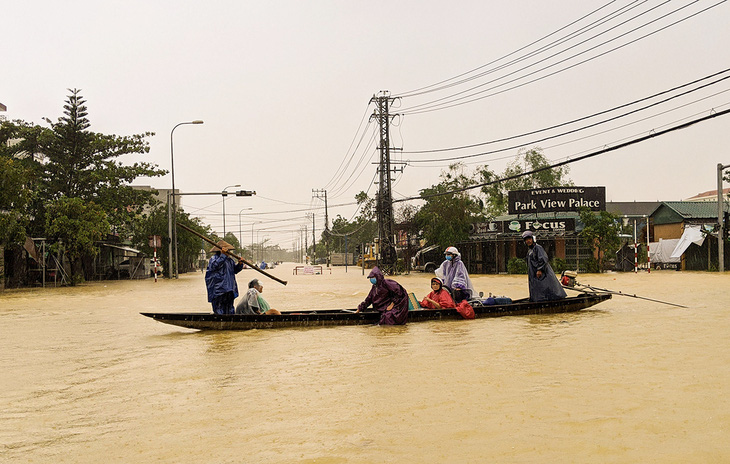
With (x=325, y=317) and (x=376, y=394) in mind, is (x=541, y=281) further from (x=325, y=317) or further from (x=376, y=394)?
(x=376, y=394)

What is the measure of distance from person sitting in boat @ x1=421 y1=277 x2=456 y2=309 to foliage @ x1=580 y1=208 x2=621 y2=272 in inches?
997

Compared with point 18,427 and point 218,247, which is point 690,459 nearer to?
point 18,427

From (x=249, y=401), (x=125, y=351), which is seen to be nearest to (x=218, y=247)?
(x=125, y=351)

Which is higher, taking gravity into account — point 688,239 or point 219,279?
point 688,239

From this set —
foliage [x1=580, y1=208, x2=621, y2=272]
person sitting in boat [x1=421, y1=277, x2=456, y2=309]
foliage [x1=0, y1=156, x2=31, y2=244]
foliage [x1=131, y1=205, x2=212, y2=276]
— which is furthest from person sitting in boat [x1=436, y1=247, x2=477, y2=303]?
foliage [x1=131, y1=205, x2=212, y2=276]

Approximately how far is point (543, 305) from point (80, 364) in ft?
31.3

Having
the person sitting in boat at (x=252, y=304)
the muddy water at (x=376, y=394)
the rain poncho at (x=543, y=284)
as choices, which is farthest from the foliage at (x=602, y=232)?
the person sitting in boat at (x=252, y=304)

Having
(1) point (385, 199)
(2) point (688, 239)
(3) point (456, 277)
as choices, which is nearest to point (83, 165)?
(1) point (385, 199)

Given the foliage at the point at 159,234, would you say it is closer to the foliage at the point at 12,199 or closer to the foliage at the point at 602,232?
the foliage at the point at 12,199

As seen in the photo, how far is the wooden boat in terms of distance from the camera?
11906mm

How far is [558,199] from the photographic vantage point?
39.1m

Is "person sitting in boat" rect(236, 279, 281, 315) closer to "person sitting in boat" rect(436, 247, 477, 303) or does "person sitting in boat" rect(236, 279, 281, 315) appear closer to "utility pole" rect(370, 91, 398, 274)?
"person sitting in boat" rect(436, 247, 477, 303)

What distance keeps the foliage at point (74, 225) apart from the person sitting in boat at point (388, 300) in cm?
2306

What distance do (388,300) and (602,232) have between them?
26946mm
